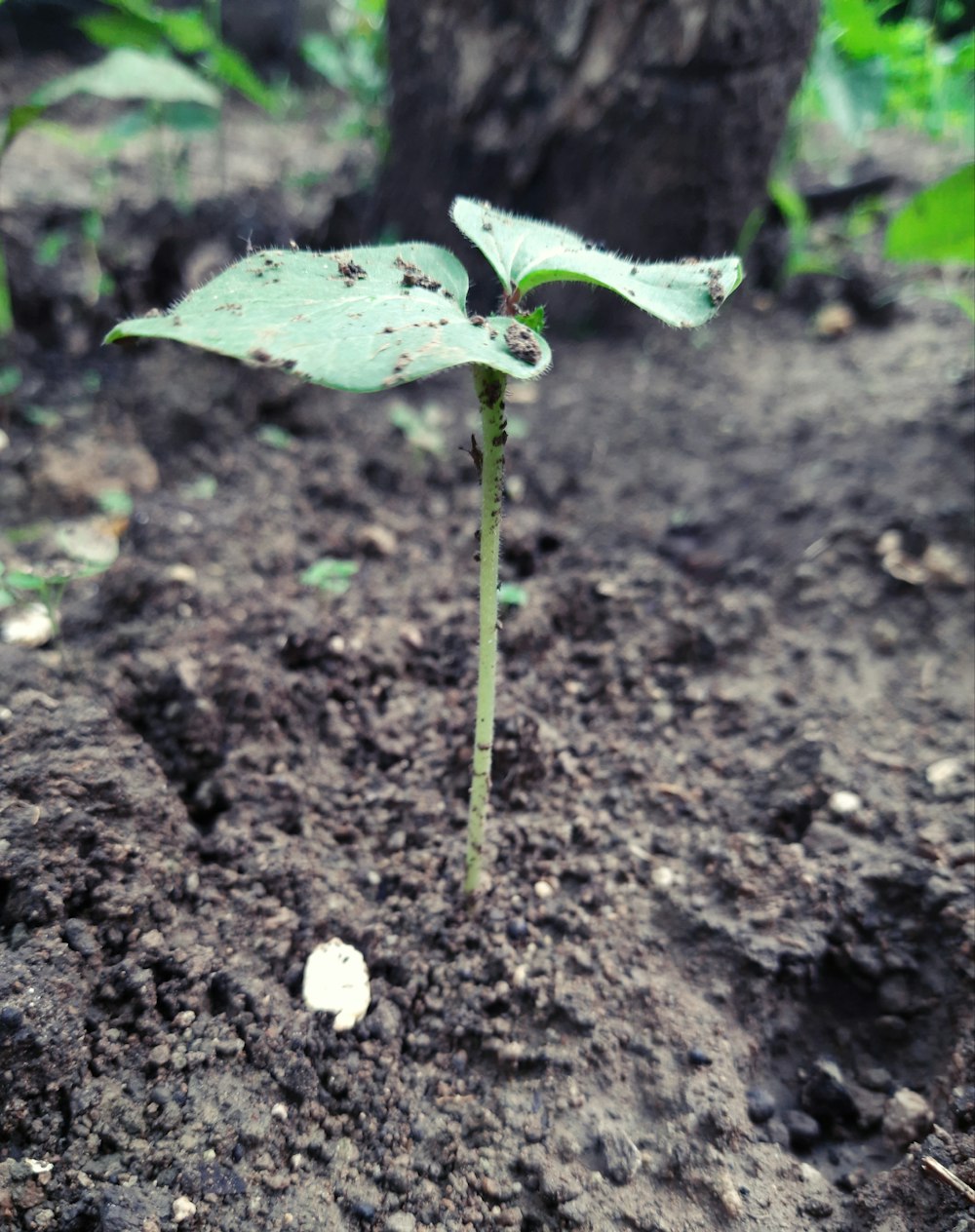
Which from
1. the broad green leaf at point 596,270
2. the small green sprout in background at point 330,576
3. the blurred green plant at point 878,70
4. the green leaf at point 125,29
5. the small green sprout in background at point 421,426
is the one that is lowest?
the small green sprout in background at point 330,576

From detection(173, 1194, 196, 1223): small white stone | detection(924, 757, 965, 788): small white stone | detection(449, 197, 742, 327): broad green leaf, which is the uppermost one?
detection(449, 197, 742, 327): broad green leaf

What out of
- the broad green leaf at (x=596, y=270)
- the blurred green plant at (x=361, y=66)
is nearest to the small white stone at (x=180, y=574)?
the broad green leaf at (x=596, y=270)

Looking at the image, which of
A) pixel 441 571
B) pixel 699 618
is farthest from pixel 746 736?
pixel 441 571

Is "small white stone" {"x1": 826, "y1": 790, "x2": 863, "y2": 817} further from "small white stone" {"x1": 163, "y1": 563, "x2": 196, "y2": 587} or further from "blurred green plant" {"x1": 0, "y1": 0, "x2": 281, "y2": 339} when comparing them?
"blurred green plant" {"x1": 0, "y1": 0, "x2": 281, "y2": 339}

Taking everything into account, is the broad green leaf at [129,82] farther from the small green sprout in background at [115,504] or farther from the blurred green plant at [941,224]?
the blurred green plant at [941,224]

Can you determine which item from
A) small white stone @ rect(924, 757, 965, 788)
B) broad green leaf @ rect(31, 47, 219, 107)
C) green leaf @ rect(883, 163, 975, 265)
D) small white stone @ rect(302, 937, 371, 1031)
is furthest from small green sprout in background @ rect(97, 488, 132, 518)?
green leaf @ rect(883, 163, 975, 265)

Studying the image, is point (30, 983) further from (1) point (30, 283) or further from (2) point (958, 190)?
(2) point (958, 190)
